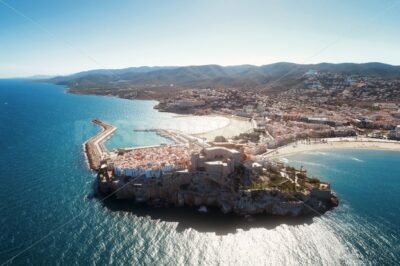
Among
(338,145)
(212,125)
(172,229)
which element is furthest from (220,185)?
(212,125)

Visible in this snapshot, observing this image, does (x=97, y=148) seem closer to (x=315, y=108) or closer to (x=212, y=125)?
(x=212, y=125)

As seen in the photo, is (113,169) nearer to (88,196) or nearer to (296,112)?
(88,196)

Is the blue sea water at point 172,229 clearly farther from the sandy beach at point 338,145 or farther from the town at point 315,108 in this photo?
the town at point 315,108

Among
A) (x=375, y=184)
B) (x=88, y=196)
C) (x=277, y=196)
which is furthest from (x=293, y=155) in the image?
(x=88, y=196)

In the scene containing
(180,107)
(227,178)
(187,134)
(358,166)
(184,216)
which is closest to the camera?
(184,216)

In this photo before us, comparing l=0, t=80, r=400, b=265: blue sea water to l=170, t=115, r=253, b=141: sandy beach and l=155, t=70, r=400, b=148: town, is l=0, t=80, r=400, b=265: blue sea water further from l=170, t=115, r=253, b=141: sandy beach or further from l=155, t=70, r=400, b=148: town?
l=170, t=115, r=253, b=141: sandy beach

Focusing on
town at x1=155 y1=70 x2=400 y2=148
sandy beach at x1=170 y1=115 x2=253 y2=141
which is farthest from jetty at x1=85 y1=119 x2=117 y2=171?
town at x1=155 y1=70 x2=400 y2=148
